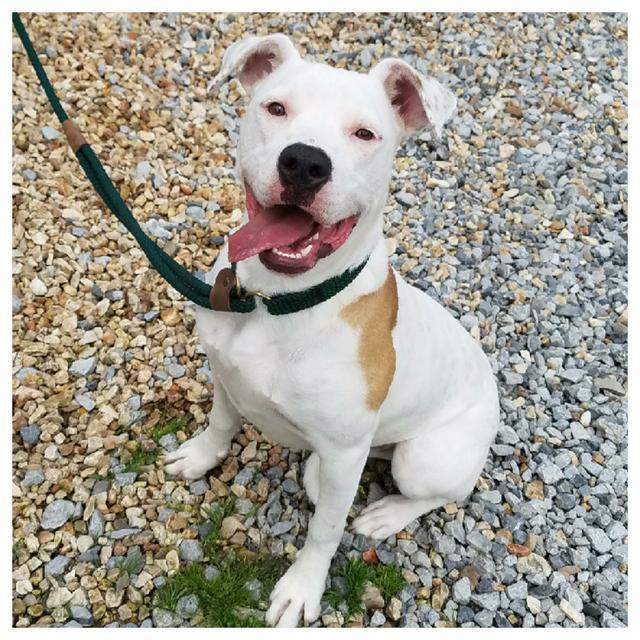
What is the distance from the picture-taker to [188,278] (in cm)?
290

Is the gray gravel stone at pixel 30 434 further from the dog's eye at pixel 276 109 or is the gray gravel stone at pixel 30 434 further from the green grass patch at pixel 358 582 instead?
the dog's eye at pixel 276 109

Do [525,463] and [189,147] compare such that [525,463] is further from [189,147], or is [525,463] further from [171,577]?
[189,147]

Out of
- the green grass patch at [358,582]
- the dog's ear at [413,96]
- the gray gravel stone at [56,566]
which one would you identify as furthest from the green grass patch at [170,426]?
the dog's ear at [413,96]

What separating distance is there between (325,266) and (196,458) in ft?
5.26

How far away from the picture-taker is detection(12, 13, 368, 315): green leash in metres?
2.58

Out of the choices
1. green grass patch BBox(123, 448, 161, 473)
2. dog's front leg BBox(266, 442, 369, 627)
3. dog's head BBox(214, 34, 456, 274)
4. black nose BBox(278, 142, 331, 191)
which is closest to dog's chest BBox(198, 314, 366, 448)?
dog's front leg BBox(266, 442, 369, 627)

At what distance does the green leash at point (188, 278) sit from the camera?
2.58 meters

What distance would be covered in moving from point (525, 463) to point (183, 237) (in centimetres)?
247

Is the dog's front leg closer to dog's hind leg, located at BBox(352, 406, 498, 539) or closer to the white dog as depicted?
the white dog

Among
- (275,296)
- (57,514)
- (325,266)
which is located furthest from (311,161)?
(57,514)

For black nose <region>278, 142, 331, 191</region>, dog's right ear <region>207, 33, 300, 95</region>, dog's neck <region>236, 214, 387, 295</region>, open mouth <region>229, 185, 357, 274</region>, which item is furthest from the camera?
dog's right ear <region>207, 33, 300, 95</region>

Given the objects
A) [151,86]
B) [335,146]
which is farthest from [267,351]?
[151,86]

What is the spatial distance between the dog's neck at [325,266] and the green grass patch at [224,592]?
58.1 inches

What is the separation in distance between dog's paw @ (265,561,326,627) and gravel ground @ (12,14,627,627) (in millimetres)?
148
